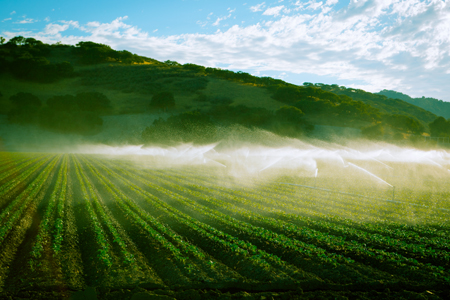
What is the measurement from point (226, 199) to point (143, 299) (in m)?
9.96

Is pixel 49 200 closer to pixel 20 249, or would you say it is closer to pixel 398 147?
pixel 20 249

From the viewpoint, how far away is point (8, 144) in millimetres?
56062

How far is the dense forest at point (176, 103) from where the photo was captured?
6419cm

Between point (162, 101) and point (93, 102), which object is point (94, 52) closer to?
point (93, 102)

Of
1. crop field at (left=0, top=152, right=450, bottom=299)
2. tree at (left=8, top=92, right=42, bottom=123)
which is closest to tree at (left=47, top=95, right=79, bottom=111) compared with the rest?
tree at (left=8, top=92, right=42, bottom=123)

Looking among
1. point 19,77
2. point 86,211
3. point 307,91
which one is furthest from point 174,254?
point 19,77

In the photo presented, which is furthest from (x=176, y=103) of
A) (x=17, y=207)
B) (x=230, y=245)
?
(x=230, y=245)

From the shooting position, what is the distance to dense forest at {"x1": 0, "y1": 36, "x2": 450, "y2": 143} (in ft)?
211

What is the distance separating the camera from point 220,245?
9172mm

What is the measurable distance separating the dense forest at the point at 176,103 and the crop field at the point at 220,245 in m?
46.9

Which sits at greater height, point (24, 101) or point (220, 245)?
point (24, 101)

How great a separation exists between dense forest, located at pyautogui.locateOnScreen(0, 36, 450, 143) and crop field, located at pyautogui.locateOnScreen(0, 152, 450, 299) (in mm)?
46922

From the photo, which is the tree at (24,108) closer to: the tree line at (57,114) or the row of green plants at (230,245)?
the tree line at (57,114)

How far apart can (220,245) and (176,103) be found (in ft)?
247
